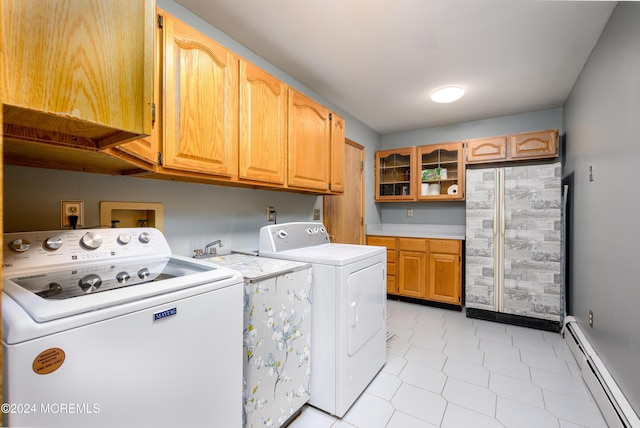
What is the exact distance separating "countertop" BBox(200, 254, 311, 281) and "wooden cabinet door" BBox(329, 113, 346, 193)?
3.61 ft

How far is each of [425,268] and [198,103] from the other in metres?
3.10

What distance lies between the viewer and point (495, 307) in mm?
3072

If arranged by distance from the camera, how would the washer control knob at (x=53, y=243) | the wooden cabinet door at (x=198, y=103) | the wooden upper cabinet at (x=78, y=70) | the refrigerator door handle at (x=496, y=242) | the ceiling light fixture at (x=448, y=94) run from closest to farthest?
the wooden upper cabinet at (x=78, y=70) → the washer control knob at (x=53, y=243) → the wooden cabinet door at (x=198, y=103) → the ceiling light fixture at (x=448, y=94) → the refrigerator door handle at (x=496, y=242)

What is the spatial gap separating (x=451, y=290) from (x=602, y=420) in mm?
1768

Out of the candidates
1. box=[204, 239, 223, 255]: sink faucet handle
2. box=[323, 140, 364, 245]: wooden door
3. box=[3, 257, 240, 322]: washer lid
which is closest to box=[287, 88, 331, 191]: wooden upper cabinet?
box=[204, 239, 223, 255]: sink faucet handle

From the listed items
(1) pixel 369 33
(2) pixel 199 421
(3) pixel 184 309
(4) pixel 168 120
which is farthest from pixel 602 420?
(4) pixel 168 120

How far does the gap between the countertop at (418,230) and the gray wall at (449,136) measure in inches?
2.4

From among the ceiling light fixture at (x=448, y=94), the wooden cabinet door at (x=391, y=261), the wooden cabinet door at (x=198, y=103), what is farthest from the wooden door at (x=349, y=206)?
the wooden cabinet door at (x=198, y=103)

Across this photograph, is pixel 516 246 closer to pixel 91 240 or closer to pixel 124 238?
pixel 124 238

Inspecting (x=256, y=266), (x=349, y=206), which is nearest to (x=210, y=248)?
(x=256, y=266)

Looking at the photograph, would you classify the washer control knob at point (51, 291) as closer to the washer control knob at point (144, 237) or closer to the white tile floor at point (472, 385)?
the washer control knob at point (144, 237)

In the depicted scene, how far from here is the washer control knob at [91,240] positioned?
3.91 ft

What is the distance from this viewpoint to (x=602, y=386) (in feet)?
5.54

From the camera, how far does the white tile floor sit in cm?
165
